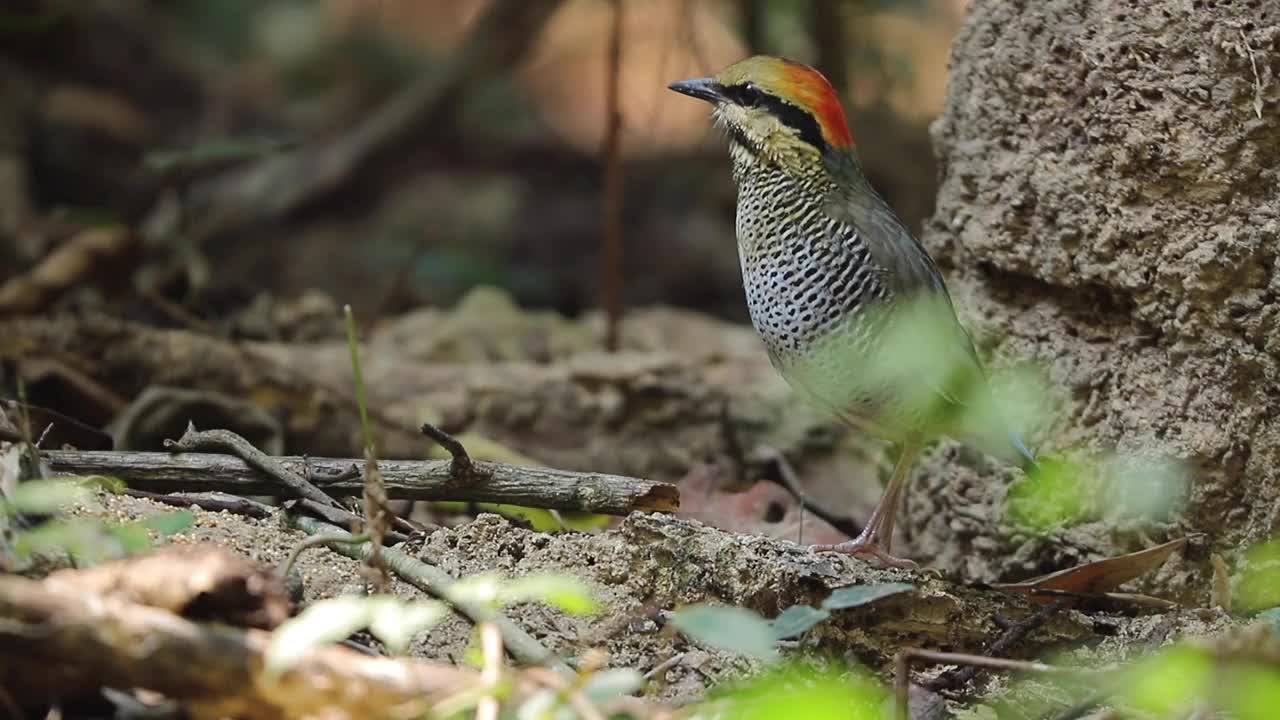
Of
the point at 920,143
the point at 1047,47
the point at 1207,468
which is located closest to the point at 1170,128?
the point at 1047,47

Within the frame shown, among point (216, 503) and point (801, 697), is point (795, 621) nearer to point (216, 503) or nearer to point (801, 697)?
point (801, 697)

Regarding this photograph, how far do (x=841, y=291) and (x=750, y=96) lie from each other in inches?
28.4

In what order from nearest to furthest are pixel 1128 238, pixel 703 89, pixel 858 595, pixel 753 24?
pixel 858 595 < pixel 1128 238 < pixel 703 89 < pixel 753 24

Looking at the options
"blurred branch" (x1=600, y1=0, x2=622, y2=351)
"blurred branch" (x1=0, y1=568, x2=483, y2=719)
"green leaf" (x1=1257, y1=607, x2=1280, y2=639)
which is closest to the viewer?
"blurred branch" (x1=0, y1=568, x2=483, y2=719)

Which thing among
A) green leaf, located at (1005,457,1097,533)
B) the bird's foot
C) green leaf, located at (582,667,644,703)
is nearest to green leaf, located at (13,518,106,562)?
green leaf, located at (582,667,644,703)

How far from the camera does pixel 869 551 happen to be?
4352mm

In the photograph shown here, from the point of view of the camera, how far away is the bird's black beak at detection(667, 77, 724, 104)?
4609mm

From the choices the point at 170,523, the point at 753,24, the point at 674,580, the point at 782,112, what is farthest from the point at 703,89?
the point at 753,24

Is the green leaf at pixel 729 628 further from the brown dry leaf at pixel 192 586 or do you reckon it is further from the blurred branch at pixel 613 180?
the blurred branch at pixel 613 180

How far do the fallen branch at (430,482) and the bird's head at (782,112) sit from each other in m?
1.30

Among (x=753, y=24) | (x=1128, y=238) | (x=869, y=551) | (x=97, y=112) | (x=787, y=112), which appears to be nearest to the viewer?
Result: (x=1128, y=238)

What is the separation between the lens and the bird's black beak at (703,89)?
461 cm

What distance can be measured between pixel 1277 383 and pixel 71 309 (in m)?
4.76

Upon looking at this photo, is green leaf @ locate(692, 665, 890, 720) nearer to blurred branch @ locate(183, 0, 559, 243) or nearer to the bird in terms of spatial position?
the bird
